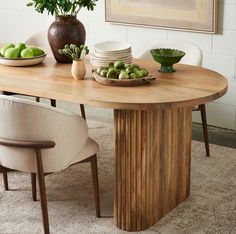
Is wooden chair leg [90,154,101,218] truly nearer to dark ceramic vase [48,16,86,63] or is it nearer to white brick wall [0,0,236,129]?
dark ceramic vase [48,16,86,63]

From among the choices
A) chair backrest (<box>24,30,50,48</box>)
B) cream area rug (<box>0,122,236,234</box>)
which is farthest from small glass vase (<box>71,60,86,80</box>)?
chair backrest (<box>24,30,50,48</box>)

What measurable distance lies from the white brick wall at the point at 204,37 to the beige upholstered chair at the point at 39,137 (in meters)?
1.92

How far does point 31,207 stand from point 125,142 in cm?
75

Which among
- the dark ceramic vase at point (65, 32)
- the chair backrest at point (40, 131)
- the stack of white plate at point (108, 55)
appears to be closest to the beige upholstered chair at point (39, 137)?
the chair backrest at point (40, 131)

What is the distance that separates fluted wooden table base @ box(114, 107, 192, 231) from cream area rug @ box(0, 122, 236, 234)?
9 centimetres

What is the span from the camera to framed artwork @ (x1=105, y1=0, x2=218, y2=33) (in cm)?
435

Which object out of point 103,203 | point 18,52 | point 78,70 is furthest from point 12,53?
point 103,203

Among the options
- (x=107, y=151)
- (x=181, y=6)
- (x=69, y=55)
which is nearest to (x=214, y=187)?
(x=107, y=151)

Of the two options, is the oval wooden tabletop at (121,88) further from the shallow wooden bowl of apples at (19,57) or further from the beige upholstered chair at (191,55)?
the beige upholstered chair at (191,55)

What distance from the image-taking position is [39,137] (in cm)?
270

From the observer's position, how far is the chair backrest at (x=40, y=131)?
2.65 m

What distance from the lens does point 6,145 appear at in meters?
2.75

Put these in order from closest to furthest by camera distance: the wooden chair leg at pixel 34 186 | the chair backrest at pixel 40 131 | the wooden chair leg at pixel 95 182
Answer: the chair backrest at pixel 40 131 < the wooden chair leg at pixel 95 182 < the wooden chair leg at pixel 34 186

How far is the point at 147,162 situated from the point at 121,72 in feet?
1.53
